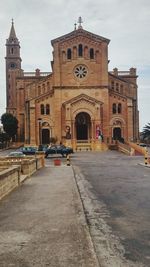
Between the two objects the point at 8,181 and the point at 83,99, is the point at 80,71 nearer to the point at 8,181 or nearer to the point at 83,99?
the point at 83,99

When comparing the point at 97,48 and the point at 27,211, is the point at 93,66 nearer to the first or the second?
the point at 97,48

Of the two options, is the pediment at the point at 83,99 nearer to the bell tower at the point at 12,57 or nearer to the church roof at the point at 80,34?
the church roof at the point at 80,34

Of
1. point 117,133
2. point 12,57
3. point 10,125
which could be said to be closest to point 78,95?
point 117,133

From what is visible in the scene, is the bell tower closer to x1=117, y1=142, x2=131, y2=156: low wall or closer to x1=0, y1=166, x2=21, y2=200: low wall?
x1=117, y1=142, x2=131, y2=156: low wall

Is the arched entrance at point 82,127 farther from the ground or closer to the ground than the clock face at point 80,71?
closer to the ground

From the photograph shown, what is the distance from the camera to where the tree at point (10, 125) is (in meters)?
76.8

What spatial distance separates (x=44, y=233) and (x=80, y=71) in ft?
208

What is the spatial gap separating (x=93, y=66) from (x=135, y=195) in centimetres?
5751

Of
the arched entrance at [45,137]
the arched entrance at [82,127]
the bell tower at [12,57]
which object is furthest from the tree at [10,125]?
the bell tower at [12,57]

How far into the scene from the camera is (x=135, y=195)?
14.8m

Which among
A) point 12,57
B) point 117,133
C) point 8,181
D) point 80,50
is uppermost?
point 12,57

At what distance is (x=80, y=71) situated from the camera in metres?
70.6

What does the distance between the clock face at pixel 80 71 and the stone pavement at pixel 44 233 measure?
57.7 metres

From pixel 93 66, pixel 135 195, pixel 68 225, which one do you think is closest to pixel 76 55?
pixel 93 66
